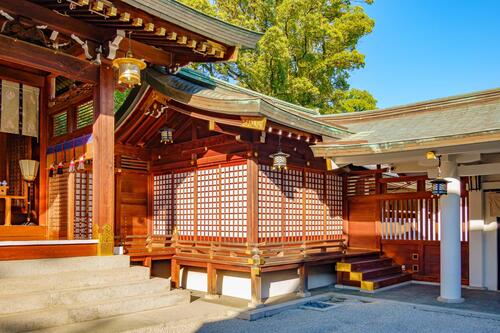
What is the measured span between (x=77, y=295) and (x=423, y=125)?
8595mm

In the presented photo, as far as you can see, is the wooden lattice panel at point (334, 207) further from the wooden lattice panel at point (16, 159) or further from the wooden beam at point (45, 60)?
the wooden lattice panel at point (16, 159)

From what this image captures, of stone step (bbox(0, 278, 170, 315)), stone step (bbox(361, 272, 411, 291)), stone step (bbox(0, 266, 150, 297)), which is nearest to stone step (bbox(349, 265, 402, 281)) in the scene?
stone step (bbox(361, 272, 411, 291))

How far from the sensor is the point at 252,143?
1000cm

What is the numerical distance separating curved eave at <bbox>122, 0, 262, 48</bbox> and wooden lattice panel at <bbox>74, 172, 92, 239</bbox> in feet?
16.6

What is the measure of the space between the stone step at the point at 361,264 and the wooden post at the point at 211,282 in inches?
129

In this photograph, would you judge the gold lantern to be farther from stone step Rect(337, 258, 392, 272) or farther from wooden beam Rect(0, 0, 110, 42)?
stone step Rect(337, 258, 392, 272)

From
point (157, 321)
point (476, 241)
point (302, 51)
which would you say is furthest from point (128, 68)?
point (302, 51)

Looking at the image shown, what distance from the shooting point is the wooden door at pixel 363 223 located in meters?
12.8

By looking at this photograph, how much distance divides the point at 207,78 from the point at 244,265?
5164 millimetres

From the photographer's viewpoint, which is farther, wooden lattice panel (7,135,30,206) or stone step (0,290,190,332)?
wooden lattice panel (7,135,30,206)

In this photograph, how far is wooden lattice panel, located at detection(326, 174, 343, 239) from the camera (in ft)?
40.9

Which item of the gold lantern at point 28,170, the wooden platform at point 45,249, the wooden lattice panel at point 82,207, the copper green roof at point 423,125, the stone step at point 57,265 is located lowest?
the stone step at point 57,265

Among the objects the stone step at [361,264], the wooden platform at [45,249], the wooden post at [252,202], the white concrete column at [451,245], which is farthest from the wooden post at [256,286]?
the white concrete column at [451,245]

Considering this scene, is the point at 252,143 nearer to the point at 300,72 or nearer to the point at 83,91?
the point at 83,91
